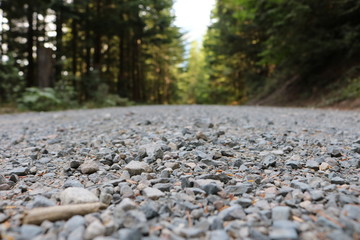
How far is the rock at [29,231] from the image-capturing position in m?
1.01

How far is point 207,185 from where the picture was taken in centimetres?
146

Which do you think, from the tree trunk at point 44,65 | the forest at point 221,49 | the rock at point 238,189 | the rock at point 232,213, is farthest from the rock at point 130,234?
the tree trunk at point 44,65

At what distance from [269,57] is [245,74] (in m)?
5.27

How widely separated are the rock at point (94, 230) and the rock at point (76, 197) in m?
0.26

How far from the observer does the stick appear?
111 cm

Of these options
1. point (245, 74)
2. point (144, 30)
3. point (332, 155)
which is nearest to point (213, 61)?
point (245, 74)

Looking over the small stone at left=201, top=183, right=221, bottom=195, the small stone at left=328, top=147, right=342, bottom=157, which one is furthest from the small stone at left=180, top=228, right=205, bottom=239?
the small stone at left=328, top=147, right=342, bottom=157

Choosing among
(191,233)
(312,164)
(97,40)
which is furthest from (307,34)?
(97,40)

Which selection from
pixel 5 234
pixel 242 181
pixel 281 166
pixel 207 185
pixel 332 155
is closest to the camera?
pixel 5 234

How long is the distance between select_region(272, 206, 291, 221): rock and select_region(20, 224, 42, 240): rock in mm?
999

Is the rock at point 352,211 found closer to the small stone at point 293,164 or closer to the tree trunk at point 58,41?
the small stone at point 293,164

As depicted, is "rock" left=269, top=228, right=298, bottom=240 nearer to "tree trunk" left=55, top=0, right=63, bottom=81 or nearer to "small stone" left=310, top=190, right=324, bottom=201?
"small stone" left=310, top=190, right=324, bottom=201

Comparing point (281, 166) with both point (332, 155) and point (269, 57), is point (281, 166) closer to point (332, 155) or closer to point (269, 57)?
point (332, 155)

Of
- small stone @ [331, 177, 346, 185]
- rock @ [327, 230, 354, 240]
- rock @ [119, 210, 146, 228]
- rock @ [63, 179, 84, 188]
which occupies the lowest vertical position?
rock @ [63, 179, 84, 188]
